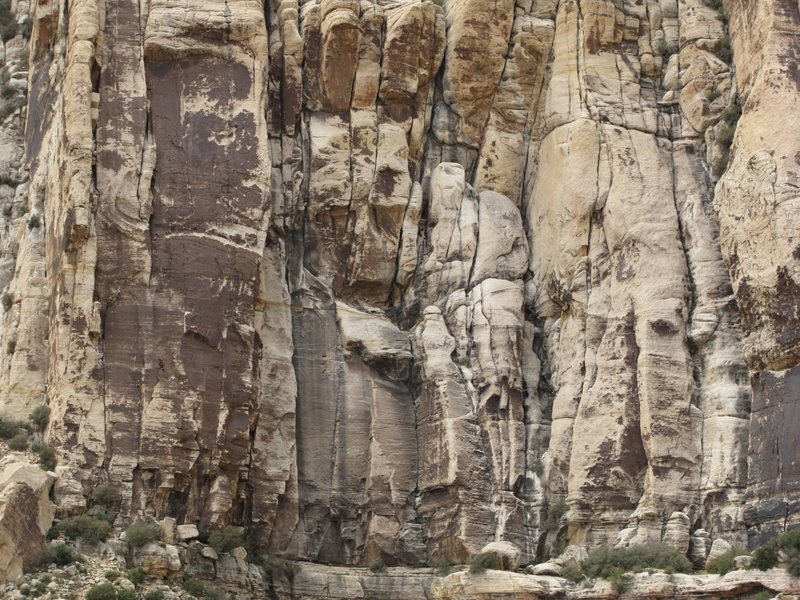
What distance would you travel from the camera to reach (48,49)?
5272cm

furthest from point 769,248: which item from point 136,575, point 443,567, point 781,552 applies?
point 136,575

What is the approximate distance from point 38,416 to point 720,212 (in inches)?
768

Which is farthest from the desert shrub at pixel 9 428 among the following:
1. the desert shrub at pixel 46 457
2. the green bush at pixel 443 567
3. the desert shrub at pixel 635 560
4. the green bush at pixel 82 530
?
the desert shrub at pixel 635 560

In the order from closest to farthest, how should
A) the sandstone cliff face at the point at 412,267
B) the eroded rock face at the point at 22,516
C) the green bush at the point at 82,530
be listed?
1. the eroded rock face at the point at 22,516
2. the green bush at the point at 82,530
3. the sandstone cliff face at the point at 412,267

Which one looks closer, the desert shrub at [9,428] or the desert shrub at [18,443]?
the desert shrub at [18,443]

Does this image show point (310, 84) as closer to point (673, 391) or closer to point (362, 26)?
point (362, 26)

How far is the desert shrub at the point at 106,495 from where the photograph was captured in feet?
145

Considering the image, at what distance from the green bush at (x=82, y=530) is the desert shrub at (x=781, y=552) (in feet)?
53.2

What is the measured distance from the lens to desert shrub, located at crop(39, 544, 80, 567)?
136 ft

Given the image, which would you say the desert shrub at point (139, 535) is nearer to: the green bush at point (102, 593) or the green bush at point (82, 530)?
the green bush at point (82, 530)

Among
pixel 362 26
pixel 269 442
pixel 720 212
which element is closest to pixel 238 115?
pixel 362 26

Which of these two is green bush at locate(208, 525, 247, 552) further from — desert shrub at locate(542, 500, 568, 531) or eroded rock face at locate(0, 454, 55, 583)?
desert shrub at locate(542, 500, 568, 531)

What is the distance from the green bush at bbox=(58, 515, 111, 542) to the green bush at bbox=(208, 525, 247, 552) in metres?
3.50

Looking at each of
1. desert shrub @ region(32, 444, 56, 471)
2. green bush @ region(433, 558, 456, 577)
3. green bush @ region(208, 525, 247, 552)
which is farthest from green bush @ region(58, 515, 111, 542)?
green bush @ region(433, 558, 456, 577)
